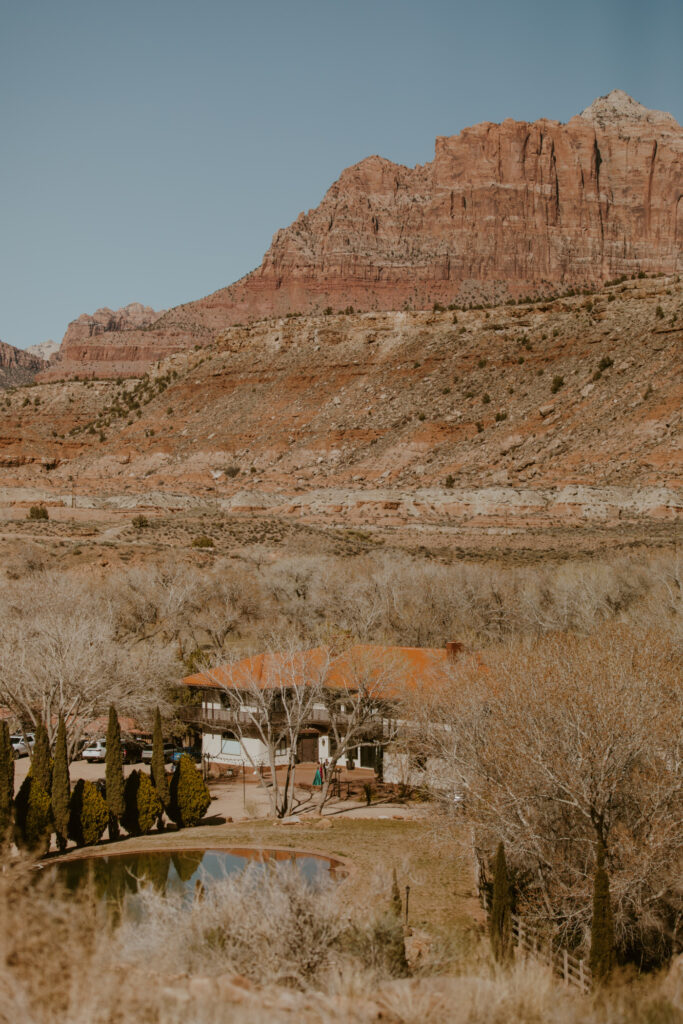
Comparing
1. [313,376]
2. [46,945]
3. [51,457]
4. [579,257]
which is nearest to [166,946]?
[46,945]

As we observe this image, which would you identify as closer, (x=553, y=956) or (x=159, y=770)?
(x=553, y=956)

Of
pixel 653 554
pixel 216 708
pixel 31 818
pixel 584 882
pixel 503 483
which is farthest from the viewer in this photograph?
pixel 503 483

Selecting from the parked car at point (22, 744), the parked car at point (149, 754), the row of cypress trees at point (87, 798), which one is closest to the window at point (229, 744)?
the parked car at point (149, 754)

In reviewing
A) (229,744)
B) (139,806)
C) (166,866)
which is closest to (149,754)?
(229,744)

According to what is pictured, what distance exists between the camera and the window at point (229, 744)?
34319 mm

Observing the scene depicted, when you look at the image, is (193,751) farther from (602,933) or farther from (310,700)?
(602,933)

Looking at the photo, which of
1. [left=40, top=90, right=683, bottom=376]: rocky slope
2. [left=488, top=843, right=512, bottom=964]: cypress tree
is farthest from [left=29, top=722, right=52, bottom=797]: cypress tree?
[left=40, top=90, right=683, bottom=376]: rocky slope

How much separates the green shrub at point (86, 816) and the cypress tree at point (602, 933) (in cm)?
1312

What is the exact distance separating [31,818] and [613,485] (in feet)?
168

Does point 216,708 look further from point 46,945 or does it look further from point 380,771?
point 46,945

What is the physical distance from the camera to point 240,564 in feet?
185

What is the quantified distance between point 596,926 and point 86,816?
13.3 metres

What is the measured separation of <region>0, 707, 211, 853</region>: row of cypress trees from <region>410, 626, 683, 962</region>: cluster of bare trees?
27.3ft

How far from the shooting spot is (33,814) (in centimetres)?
2150
